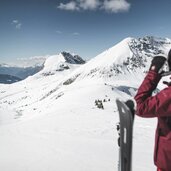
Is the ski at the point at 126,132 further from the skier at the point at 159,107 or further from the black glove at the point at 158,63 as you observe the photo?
the black glove at the point at 158,63

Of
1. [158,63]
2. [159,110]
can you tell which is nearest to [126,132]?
[159,110]

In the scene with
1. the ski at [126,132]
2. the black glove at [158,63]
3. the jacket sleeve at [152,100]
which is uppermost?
the black glove at [158,63]

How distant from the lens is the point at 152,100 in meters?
3.62

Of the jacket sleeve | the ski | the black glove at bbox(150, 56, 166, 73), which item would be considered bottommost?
the ski

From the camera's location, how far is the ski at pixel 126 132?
346 cm

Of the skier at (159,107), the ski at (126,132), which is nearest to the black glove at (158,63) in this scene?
the skier at (159,107)

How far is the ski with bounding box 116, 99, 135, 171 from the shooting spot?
3457mm

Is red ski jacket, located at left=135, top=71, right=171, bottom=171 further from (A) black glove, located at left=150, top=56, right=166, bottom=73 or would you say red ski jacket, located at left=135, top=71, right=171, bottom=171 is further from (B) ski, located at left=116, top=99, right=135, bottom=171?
(B) ski, located at left=116, top=99, right=135, bottom=171

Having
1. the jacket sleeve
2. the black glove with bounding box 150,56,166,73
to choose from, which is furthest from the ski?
the black glove with bounding box 150,56,166,73

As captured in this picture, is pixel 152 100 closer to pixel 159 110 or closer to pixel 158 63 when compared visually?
pixel 159 110

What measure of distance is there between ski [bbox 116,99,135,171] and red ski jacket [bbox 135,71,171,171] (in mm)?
269

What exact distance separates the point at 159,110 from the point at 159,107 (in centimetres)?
5

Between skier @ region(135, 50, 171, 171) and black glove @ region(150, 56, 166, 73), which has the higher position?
black glove @ region(150, 56, 166, 73)

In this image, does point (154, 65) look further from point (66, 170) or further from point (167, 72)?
point (66, 170)
